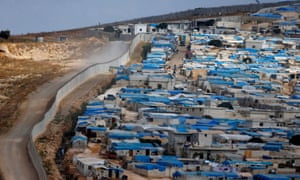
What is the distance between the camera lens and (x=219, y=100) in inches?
894

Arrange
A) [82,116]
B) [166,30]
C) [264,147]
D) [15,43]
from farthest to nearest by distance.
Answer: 1. [166,30]
2. [15,43]
3. [82,116]
4. [264,147]

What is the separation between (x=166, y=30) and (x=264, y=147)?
23.8m

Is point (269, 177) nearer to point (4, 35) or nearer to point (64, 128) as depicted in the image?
point (64, 128)

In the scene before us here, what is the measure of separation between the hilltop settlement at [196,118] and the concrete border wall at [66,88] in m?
Answer: 0.80

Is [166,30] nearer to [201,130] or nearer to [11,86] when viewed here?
[11,86]

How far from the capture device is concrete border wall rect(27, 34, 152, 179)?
49.2 ft

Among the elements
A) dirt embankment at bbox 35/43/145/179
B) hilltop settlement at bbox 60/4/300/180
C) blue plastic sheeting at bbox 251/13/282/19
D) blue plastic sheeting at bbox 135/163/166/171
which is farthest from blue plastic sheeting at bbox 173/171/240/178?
blue plastic sheeting at bbox 251/13/282/19

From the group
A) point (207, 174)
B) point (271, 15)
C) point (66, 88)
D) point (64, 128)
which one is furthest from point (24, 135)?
point (271, 15)

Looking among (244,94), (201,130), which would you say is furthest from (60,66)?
(201,130)

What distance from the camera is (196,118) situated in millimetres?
20203

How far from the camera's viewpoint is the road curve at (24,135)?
560 inches

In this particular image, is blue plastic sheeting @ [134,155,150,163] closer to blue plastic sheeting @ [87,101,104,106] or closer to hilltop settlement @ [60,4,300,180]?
hilltop settlement @ [60,4,300,180]

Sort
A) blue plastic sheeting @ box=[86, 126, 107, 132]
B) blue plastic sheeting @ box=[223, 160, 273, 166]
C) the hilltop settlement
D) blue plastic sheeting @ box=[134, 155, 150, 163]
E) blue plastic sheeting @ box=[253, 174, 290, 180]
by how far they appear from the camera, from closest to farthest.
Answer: blue plastic sheeting @ box=[253, 174, 290, 180] < the hilltop settlement < blue plastic sheeting @ box=[134, 155, 150, 163] < blue plastic sheeting @ box=[223, 160, 273, 166] < blue plastic sheeting @ box=[86, 126, 107, 132]

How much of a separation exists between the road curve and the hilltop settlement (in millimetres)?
1085
